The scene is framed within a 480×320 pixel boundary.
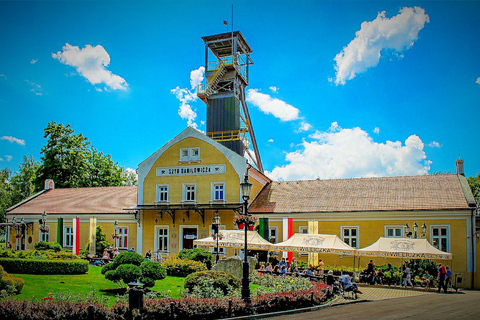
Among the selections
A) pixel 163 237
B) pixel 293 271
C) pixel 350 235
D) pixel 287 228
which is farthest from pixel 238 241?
pixel 163 237

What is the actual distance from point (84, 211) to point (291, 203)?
1846 centimetres

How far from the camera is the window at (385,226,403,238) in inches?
1154

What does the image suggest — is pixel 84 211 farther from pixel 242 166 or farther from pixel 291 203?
pixel 291 203

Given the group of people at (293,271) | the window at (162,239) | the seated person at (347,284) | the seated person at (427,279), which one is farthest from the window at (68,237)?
the seated person at (427,279)

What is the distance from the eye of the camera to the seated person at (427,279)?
24.9m

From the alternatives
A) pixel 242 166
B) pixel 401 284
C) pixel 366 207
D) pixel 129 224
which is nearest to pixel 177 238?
pixel 129 224

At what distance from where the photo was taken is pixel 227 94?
43.9 m

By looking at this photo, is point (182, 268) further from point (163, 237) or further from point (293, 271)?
point (163, 237)

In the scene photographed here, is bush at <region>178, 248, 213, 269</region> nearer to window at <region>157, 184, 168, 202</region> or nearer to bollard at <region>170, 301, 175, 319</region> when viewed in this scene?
window at <region>157, 184, 168, 202</region>

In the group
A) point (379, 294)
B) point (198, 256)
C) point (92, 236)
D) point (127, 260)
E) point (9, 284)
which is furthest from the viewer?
point (92, 236)

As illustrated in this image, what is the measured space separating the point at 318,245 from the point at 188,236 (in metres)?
12.6

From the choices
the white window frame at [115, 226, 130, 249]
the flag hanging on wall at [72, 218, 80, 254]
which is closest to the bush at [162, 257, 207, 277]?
the white window frame at [115, 226, 130, 249]

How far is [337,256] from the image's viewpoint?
100ft

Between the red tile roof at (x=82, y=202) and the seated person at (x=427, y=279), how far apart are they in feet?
77.6
